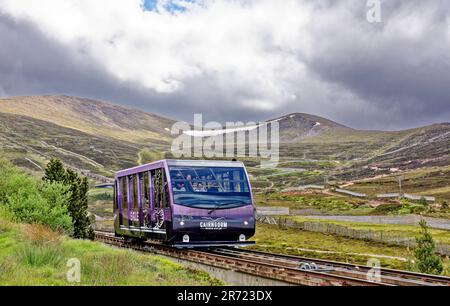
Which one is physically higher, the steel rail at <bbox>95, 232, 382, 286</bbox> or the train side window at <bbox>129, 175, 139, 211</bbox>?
the train side window at <bbox>129, 175, 139, 211</bbox>

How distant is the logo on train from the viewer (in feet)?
78.2

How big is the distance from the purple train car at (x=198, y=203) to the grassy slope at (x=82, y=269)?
2.13m

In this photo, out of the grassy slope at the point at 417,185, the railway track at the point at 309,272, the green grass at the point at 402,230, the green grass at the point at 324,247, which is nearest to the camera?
the railway track at the point at 309,272

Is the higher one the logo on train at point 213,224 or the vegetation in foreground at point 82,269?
the logo on train at point 213,224

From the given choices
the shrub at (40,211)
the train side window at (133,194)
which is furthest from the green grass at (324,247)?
the train side window at (133,194)

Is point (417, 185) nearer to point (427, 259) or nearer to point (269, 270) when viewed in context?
point (427, 259)

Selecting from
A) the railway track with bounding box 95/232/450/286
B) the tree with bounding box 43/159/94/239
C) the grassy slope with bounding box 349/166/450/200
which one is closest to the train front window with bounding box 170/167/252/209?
the railway track with bounding box 95/232/450/286

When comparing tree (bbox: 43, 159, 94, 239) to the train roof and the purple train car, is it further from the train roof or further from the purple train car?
the train roof

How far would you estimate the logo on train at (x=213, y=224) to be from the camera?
2384 centimetres

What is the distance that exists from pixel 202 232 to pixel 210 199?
158 centimetres

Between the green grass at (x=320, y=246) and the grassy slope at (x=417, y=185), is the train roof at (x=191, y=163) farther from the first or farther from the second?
the grassy slope at (x=417, y=185)

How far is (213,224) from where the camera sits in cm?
2397

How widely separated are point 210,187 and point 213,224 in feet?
5.77
